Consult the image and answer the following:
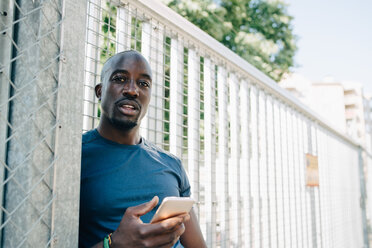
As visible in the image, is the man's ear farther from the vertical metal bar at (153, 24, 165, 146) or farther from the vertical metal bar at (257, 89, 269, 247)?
the vertical metal bar at (257, 89, 269, 247)

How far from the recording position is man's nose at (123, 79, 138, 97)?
1627 millimetres

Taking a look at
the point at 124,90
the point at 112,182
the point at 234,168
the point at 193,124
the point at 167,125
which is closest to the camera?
the point at 112,182

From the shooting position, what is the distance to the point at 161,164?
1.73 meters

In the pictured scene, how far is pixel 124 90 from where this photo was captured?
1632mm

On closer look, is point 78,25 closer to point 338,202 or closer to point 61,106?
point 61,106

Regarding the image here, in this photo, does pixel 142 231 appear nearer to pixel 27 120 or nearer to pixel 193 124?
pixel 27 120

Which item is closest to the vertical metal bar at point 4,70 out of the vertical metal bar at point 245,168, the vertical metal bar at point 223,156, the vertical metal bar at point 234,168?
the vertical metal bar at point 223,156

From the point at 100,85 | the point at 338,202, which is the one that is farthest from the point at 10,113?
the point at 338,202

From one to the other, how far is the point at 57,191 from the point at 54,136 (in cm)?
20

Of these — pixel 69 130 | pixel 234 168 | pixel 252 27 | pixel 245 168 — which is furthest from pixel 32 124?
pixel 252 27

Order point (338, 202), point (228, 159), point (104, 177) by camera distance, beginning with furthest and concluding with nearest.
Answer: point (338, 202)
point (228, 159)
point (104, 177)

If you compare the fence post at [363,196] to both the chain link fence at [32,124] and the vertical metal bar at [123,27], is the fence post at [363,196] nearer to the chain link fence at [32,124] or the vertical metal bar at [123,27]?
the vertical metal bar at [123,27]

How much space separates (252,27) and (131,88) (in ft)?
30.5

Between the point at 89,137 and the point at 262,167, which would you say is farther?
the point at 262,167
